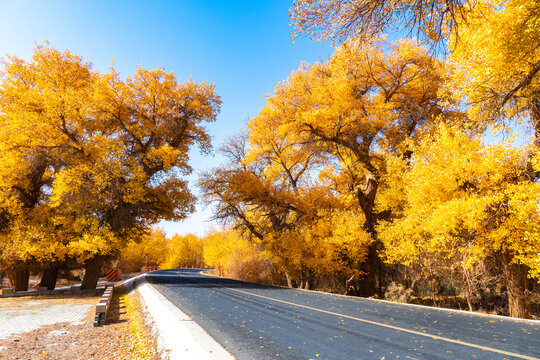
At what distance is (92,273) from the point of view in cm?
1664

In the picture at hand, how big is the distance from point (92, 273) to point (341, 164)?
16127mm

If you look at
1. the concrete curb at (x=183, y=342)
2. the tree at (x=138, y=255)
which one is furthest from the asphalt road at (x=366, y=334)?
the tree at (x=138, y=255)

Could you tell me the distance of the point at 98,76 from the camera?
19094 millimetres

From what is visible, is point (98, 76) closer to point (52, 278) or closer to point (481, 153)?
point (52, 278)

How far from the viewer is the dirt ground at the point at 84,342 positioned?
477 centimetres

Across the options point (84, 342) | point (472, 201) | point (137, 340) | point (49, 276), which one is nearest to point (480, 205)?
point (472, 201)

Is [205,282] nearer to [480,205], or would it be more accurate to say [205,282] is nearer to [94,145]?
[94,145]

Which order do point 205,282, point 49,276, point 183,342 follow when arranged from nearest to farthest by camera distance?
1. point 183,342
2. point 49,276
3. point 205,282

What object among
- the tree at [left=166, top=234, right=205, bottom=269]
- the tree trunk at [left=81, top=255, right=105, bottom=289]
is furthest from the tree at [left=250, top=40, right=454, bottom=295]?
the tree at [left=166, top=234, right=205, bottom=269]

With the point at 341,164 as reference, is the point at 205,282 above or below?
below

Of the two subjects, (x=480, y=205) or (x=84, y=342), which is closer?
(x=84, y=342)

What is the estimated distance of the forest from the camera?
8008 mm

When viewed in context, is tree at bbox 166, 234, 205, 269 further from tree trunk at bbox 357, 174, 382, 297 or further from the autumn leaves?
tree trunk at bbox 357, 174, 382, 297

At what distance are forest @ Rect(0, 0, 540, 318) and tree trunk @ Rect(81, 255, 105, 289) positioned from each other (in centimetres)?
8
